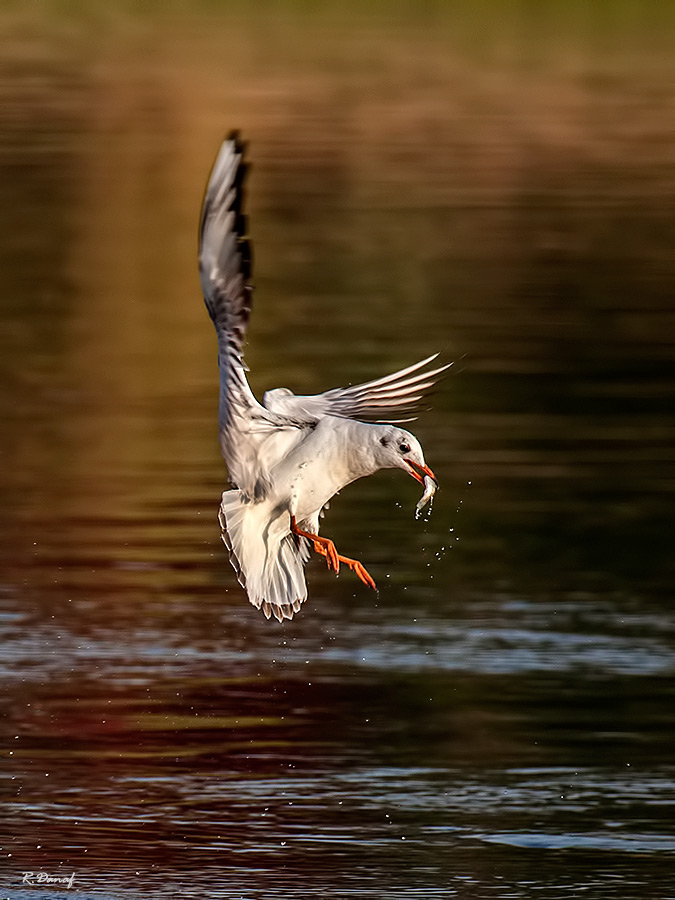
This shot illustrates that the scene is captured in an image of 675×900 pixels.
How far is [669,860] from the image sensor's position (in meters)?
8.35

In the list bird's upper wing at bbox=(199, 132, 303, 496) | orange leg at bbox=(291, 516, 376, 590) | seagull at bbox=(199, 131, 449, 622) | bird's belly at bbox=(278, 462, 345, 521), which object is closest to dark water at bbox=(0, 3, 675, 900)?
seagull at bbox=(199, 131, 449, 622)

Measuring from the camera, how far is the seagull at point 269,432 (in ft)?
25.4

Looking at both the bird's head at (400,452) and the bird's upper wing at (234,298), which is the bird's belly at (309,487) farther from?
the bird's head at (400,452)

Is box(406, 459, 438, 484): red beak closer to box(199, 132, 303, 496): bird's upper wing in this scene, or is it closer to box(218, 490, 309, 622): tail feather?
box(199, 132, 303, 496): bird's upper wing

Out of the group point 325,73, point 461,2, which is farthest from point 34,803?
point 461,2

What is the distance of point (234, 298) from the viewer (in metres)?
8.01

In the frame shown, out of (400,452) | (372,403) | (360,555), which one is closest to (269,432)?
(372,403)

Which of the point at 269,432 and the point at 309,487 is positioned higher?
the point at 269,432

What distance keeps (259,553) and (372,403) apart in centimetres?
66

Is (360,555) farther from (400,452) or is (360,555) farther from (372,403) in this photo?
(400,452)

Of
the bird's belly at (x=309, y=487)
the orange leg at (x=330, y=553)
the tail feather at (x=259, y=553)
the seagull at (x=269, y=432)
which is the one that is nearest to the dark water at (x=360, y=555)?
the tail feather at (x=259, y=553)

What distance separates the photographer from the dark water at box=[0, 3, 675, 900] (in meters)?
8.64

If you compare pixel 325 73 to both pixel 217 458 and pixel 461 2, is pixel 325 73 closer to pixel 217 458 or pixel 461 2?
pixel 461 2

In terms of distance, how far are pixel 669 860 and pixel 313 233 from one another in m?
17.0
